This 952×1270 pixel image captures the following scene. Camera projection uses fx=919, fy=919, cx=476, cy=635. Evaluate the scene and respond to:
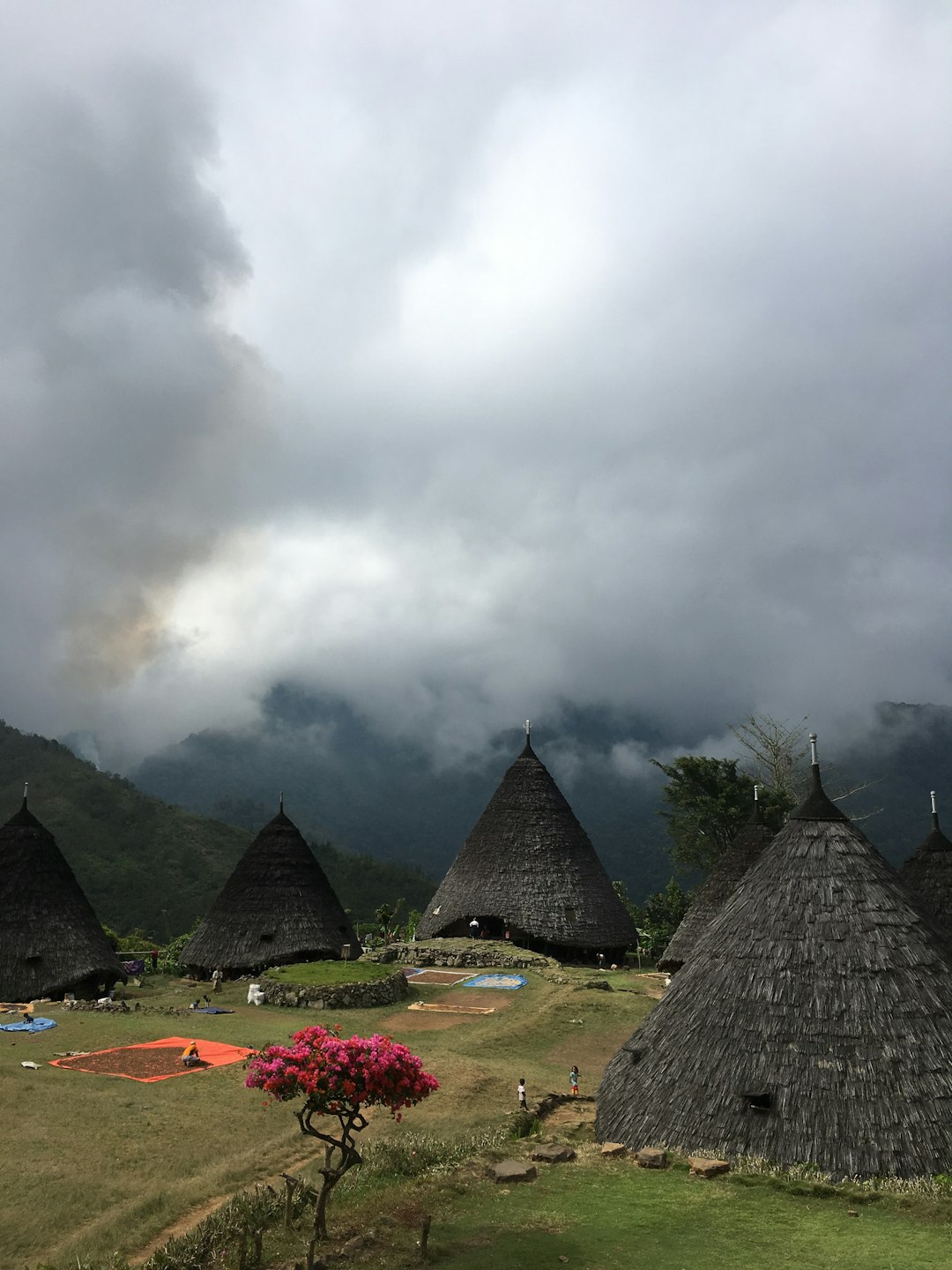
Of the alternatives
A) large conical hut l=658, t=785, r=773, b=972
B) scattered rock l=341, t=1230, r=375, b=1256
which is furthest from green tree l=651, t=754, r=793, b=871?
scattered rock l=341, t=1230, r=375, b=1256

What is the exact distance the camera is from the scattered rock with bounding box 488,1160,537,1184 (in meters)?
12.5

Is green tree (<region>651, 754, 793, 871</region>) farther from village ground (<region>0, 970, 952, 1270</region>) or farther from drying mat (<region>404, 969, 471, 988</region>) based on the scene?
village ground (<region>0, 970, 952, 1270</region>)

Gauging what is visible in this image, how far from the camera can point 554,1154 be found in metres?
13.5

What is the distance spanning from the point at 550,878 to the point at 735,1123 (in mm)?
26139

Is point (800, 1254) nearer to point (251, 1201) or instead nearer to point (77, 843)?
point (251, 1201)

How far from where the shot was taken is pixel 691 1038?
46.3 ft

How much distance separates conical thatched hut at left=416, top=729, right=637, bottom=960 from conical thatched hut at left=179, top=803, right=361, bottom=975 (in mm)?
5060

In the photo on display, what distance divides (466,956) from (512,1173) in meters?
22.5

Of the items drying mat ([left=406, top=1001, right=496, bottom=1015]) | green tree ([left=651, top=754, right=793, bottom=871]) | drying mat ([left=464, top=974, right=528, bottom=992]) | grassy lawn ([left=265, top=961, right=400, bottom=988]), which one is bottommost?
drying mat ([left=406, top=1001, right=496, bottom=1015])

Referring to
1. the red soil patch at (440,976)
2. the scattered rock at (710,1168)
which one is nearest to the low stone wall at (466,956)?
the red soil patch at (440,976)

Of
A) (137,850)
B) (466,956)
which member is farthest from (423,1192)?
(137,850)

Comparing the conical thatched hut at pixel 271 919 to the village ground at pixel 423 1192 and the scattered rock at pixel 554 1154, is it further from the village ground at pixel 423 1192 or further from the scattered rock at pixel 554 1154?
the scattered rock at pixel 554 1154

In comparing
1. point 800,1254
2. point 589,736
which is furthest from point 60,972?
point 589,736

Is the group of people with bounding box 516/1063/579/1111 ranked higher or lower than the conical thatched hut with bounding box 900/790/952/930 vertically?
lower
